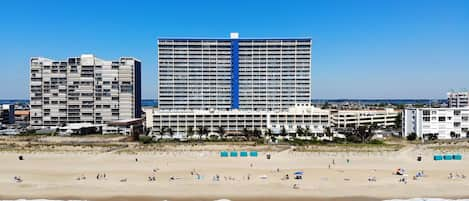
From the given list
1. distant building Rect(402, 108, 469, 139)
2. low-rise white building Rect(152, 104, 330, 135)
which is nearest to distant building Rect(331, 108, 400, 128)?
low-rise white building Rect(152, 104, 330, 135)

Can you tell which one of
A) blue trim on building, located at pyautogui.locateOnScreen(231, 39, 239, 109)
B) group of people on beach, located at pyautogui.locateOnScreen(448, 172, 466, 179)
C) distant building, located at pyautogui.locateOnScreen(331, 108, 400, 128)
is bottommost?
group of people on beach, located at pyautogui.locateOnScreen(448, 172, 466, 179)

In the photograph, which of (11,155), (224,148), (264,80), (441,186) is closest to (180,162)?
(224,148)

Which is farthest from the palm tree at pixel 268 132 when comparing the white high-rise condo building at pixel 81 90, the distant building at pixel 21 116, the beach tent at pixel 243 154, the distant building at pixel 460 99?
the distant building at pixel 460 99

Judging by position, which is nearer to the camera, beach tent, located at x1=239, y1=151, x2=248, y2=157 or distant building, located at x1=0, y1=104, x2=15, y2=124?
beach tent, located at x1=239, y1=151, x2=248, y2=157

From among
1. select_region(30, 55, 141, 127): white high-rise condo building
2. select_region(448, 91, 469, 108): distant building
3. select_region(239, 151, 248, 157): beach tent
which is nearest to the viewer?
select_region(239, 151, 248, 157): beach tent

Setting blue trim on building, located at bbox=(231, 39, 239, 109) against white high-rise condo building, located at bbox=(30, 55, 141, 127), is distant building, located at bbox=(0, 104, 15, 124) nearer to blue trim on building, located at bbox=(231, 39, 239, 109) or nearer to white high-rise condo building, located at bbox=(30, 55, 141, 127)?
white high-rise condo building, located at bbox=(30, 55, 141, 127)

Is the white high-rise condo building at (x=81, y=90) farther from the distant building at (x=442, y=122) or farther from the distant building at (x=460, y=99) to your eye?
the distant building at (x=460, y=99)

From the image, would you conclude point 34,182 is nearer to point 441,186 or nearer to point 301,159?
point 301,159
